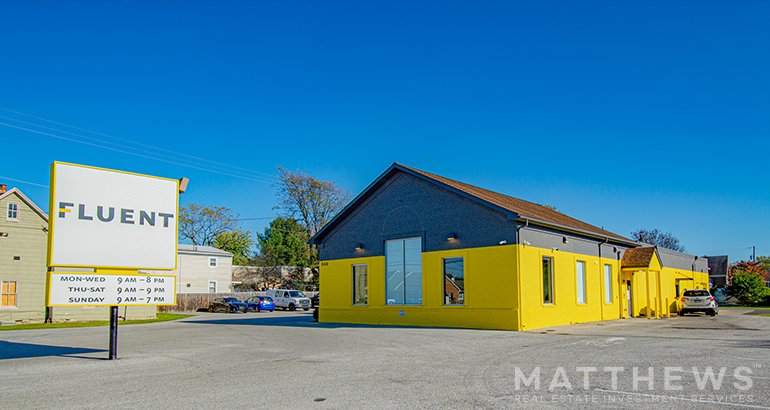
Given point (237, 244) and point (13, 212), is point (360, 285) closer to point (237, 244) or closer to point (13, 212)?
point (13, 212)

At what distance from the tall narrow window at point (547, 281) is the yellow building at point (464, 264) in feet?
0.13

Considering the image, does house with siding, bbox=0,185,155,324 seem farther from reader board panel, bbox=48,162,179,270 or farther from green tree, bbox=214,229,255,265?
green tree, bbox=214,229,255,265

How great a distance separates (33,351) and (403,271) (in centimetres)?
1304

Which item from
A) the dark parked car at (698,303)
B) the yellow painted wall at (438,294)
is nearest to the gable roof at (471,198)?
the yellow painted wall at (438,294)

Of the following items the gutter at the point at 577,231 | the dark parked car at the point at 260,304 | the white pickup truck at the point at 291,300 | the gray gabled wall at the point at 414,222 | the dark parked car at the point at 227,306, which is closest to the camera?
the gutter at the point at 577,231

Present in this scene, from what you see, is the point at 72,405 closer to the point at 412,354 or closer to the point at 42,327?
the point at 412,354

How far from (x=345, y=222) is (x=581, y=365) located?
16449 millimetres

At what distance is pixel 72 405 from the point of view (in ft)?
24.0

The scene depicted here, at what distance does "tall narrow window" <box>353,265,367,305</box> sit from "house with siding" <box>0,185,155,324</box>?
58.3 feet

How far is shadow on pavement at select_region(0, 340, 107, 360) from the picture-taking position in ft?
43.5

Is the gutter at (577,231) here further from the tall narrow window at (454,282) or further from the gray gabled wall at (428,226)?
the tall narrow window at (454,282)

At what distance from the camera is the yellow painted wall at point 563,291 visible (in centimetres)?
1930

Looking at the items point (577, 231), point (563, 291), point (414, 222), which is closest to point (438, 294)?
point (414, 222)

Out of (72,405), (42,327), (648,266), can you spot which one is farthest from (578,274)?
(42,327)
